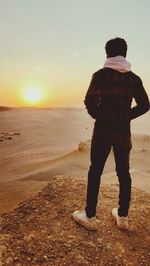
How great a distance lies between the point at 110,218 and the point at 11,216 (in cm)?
141

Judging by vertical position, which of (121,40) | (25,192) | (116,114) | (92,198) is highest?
(121,40)

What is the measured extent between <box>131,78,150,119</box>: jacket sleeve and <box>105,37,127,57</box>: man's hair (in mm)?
418

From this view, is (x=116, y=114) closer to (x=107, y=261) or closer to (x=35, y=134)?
(x=107, y=261)

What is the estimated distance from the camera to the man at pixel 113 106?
12.8 ft

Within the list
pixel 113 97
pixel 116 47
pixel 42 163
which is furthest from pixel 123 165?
pixel 42 163

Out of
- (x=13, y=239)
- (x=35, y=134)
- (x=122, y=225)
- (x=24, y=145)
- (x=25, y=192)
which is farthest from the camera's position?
(x=35, y=134)

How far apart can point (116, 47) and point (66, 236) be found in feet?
7.78

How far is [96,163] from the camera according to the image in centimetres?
415

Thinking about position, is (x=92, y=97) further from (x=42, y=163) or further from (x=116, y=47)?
(x=42, y=163)

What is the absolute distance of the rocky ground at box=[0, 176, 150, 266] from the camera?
12.3 feet

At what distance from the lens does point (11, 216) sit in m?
4.74

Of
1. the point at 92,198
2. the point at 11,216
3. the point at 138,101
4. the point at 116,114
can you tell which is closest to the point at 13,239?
the point at 11,216

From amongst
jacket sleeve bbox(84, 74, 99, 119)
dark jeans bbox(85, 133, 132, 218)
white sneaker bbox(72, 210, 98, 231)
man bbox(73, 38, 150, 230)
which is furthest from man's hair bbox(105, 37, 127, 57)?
white sneaker bbox(72, 210, 98, 231)

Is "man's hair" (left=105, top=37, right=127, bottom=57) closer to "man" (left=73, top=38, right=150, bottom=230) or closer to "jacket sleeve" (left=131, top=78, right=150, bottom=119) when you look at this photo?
"man" (left=73, top=38, right=150, bottom=230)
